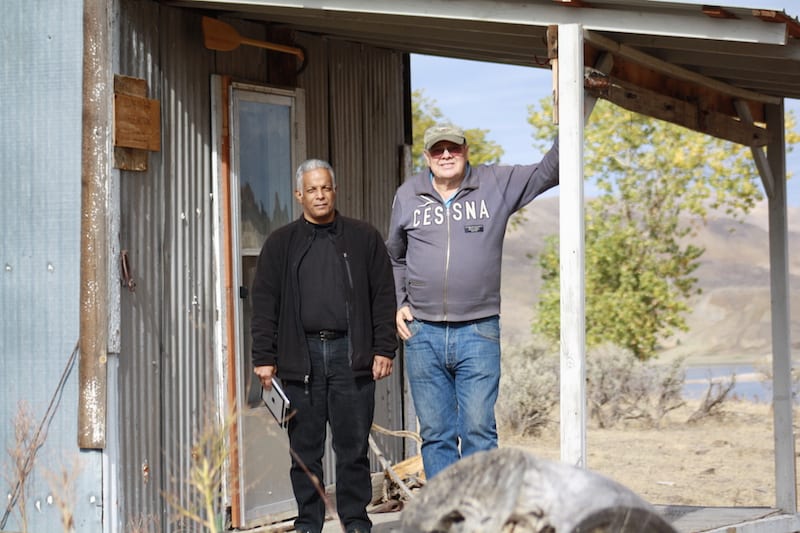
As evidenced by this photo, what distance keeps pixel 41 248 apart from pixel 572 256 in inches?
113

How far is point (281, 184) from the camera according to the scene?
8344 millimetres

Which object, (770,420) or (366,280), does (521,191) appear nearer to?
(366,280)

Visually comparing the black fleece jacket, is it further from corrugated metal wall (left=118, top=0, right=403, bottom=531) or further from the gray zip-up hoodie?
corrugated metal wall (left=118, top=0, right=403, bottom=531)

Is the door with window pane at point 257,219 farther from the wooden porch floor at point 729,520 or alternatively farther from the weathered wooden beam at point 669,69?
the wooden porch floor at point 729,520

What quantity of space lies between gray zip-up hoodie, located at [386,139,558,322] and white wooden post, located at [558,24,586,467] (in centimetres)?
19

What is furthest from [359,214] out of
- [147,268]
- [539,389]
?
[539,389]

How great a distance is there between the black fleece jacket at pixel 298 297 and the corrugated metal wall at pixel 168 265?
73cm

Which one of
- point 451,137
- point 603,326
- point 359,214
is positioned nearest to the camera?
point 451,137

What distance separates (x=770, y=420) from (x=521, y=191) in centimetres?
1068

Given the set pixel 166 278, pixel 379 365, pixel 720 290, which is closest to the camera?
pixel 379 365

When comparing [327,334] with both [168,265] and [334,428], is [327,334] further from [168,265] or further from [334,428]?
[168,265]

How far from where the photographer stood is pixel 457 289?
6625 mm

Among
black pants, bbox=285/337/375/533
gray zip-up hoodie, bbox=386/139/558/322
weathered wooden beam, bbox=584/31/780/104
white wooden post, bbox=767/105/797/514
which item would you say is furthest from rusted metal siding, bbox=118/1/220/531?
white wooden post, bbox=767/105/797/514

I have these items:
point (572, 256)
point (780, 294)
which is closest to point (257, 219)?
point (572, 256)
